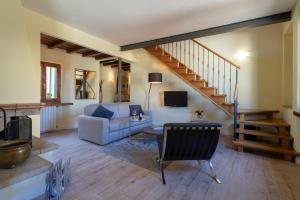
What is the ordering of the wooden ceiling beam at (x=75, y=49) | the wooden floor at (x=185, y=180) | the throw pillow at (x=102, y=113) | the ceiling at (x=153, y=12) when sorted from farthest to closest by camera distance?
1. the wooden ceiling beam at (x=75, y=49)
2. the throw pillow at (x=102, y=113)
3. the ceiling at (x=153, y=12)
4. the wooden floor at (x=185, y=180)

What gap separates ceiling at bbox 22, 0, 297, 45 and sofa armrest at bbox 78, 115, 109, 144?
2216 mm

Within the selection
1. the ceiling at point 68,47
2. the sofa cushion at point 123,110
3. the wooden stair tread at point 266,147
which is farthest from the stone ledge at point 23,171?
the sofa cushion at point 123,110

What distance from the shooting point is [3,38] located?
205cm

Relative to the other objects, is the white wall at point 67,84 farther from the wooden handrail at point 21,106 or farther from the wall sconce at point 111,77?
the wooden handrail at point 21,106

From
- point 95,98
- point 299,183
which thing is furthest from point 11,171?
point 95,98

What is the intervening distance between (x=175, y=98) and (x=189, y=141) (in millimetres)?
3392

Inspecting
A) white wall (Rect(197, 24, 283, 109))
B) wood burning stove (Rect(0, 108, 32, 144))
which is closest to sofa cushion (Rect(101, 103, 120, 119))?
wood burning stove (Rect(0, 108, 32, 144))

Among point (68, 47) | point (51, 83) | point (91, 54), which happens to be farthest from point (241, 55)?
point (51, 83)

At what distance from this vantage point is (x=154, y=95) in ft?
20.6

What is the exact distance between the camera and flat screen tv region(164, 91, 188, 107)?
18.2ft

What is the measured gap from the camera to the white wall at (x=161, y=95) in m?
5.33

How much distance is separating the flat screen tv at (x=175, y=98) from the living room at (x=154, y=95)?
0.12 ft

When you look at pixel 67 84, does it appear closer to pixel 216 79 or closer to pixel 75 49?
pixel 75 49

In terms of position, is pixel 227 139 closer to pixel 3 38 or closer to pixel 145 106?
pixel 145 106
